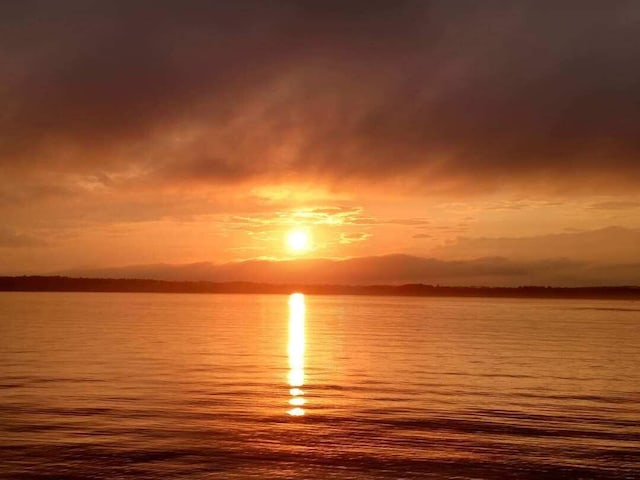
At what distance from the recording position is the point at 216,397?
37.6m

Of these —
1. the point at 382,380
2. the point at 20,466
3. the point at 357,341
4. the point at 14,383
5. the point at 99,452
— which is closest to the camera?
the point at 20,466

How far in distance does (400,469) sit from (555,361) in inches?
1475

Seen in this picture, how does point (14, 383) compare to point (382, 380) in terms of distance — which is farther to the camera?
point (382, 380)

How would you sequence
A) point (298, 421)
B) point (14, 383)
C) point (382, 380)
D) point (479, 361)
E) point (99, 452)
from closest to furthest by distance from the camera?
point (99, 452) → point (298, 421) → point (14, 383) → point (382, 380) → point (479, 361)

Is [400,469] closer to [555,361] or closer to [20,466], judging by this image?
[20,466]

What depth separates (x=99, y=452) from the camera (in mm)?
24891

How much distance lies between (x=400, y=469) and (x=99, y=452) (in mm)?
10161

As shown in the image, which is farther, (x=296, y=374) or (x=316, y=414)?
(x=296, y=374)

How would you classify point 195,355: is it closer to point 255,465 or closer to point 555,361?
point 555,361

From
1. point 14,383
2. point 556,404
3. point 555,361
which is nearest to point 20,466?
point 14,383

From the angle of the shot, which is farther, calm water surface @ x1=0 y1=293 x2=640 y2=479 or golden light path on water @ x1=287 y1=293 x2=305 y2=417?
golden light path on water @ x1=287 y1=293 x2=305 y2=417

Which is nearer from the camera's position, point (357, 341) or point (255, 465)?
point (255, 465)

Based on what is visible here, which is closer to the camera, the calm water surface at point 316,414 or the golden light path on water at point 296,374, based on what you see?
the calm water surface at point 316,414

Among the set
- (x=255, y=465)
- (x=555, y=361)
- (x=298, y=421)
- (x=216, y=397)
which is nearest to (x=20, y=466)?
(x=255, y=465)
